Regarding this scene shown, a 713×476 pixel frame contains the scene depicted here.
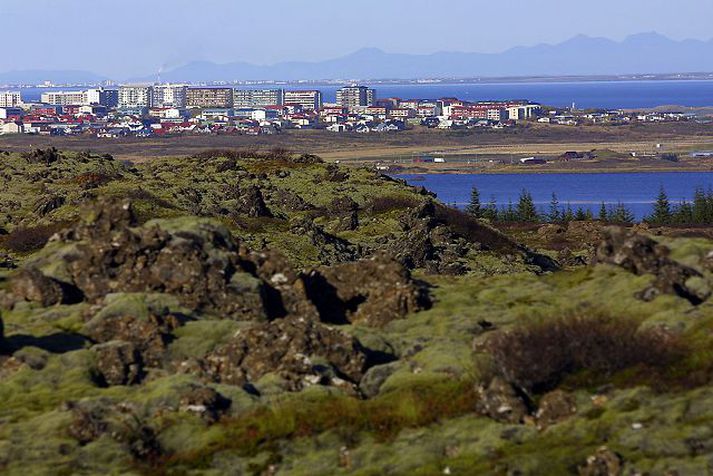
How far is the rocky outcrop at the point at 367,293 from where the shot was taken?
36.7 meters

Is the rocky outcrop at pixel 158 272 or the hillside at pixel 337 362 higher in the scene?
the rocky outcrop at pixel 158 272

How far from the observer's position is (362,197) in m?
94.1

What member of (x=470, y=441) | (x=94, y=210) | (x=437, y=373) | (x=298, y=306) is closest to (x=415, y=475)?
(x=470, y=441)

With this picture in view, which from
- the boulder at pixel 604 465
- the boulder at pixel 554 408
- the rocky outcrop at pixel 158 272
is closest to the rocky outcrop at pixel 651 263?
the boulder at pixel 554 408

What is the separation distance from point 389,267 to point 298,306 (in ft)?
9.20

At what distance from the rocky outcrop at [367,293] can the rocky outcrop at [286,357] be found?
451cm

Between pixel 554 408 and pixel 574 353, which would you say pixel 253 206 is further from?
pixel 554 408

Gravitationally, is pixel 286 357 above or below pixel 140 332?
below

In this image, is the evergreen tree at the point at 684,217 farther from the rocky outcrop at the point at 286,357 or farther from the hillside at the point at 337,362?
the rocky outcrop at the point at 286,357

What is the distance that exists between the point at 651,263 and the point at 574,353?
24.7 feet

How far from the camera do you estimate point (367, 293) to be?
37344mm

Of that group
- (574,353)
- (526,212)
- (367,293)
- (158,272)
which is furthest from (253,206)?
(526,212)

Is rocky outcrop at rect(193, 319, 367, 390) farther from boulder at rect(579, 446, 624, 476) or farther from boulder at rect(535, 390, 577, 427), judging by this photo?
boulder at rect(579, 446, 624, 476)

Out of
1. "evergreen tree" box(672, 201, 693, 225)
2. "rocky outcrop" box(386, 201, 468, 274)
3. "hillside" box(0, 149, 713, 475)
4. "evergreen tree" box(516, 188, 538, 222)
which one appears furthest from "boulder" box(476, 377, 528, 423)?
"evergreen tree" box(672, 201, 693, 225)
